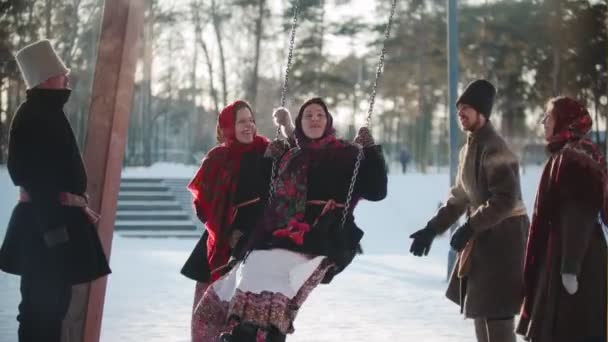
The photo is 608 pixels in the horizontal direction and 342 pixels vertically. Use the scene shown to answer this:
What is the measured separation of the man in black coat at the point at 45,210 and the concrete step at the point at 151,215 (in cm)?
1653

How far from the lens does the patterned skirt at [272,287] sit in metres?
4.64

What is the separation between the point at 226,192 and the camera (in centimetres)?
547

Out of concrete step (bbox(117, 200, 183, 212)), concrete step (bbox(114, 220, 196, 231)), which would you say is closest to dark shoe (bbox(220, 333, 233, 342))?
concrete step (bbox(114, 220, 196, 231))

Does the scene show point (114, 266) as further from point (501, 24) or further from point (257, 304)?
point (501, 24)

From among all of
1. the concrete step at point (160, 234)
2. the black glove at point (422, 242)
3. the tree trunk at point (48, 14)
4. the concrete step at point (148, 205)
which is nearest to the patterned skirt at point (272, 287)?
the black glove at point (422, 242)

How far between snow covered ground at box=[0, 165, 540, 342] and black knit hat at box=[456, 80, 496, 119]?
7.89ft

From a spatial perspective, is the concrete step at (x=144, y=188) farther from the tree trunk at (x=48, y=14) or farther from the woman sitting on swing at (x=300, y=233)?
the woman sitting on swing at (x=300, y=233)

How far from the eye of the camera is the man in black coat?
181 inches

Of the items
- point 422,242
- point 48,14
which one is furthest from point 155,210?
point 422,242

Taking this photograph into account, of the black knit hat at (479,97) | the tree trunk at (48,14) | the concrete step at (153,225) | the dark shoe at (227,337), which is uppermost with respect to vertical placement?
the tree trunk at (48,14)

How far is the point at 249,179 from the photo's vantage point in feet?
17.7

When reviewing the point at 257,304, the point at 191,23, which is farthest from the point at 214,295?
the point at 191,23

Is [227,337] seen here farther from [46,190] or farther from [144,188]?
[144,188]

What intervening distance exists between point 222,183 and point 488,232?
1466 mm
